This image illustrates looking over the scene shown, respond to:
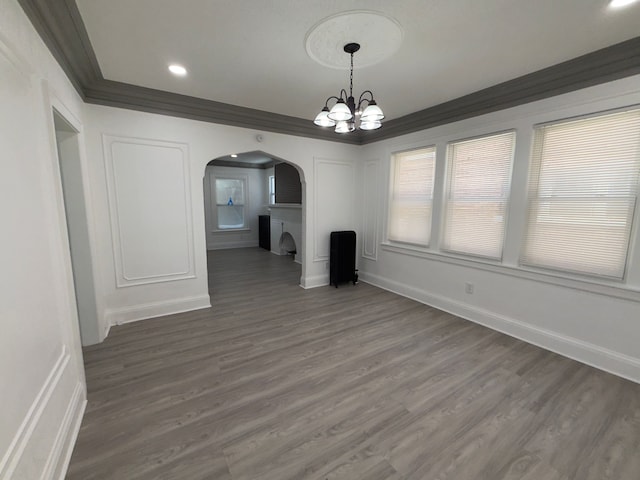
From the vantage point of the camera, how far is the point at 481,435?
67.8 inches

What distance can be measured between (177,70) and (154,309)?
2.72m

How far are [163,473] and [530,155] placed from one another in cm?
390

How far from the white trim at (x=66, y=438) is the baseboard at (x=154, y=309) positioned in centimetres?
148

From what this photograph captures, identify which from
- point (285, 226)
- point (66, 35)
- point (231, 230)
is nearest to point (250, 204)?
point (231, 230)

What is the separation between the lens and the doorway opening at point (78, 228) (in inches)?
98.3

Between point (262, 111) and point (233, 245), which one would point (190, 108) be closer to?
point (262, 111)

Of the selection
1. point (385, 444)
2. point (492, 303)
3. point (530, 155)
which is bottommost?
point (385, 444)

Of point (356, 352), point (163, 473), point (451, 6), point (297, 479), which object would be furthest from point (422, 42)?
point (163, 473)

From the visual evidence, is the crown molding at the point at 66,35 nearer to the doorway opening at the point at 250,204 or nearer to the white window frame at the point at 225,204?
the doorway opening at the point at 250,204

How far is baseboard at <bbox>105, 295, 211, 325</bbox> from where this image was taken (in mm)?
3205

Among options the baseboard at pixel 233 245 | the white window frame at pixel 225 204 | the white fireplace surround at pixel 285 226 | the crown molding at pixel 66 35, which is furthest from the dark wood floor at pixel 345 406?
the white window frame at pixel 225 204

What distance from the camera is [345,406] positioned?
196 cm

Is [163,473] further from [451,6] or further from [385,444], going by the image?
[451,6]

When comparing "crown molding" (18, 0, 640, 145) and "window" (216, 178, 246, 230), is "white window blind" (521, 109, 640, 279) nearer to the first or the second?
"crown molding" (18, 0, 640, 145)
